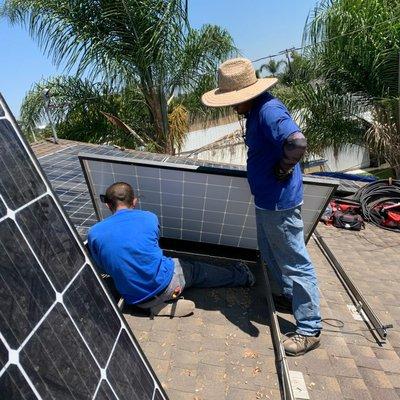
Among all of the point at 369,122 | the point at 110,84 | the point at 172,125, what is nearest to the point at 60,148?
the point at 110,84

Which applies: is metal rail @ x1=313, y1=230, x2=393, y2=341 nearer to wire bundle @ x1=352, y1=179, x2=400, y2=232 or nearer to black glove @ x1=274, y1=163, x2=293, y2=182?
black glove @ x1=274, y1=163, x2=293, y2=182

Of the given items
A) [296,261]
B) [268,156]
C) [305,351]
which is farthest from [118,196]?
[305,351]

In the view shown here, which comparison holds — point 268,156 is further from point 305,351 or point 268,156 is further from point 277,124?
point 305,351

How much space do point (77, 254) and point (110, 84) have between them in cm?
1037

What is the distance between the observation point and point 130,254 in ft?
10.0

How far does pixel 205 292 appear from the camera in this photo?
3709 millimetres

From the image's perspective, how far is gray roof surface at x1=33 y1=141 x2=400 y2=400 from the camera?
8.61 ft

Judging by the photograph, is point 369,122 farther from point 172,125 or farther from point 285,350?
point 285,350

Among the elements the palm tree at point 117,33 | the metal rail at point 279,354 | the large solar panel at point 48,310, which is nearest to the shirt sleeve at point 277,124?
the metal rail at point 279,354

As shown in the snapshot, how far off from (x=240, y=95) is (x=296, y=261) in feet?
4.53

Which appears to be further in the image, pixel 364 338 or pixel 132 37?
pixel 132 37

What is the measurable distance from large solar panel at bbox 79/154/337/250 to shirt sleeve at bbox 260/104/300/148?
690mm

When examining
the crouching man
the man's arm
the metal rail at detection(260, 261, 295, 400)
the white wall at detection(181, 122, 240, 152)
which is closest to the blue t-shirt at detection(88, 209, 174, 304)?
the crouching man

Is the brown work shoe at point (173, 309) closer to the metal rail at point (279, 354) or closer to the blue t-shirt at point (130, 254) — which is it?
the blue t-shirt at point (130, 254)
